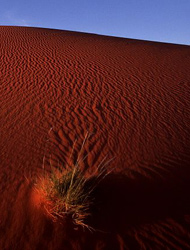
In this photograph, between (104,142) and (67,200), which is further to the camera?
(104,142)

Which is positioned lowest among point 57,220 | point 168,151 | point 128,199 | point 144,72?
point 57,220

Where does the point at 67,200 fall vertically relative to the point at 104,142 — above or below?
below

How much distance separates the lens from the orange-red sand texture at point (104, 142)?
9.67ft

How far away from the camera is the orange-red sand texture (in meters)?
2.95

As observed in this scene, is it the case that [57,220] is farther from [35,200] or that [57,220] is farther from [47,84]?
[47,84]

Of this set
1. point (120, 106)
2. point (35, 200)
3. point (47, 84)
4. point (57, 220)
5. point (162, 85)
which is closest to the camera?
point (57, 220)

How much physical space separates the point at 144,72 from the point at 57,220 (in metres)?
7.80

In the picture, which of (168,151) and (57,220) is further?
(168,151)

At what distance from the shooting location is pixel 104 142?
486 cm

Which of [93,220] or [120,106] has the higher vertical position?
Result: [120,106]

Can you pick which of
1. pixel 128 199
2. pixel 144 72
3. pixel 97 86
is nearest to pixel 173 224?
pixel 128 199

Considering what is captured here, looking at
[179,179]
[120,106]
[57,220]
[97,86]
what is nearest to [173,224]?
[179,179]

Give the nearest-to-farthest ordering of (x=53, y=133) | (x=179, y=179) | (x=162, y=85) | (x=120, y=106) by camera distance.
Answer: (x=179, y=179), (x=53, y=133), (x=120, y=106), (x=162, y=85)

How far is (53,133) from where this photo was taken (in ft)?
16.6
